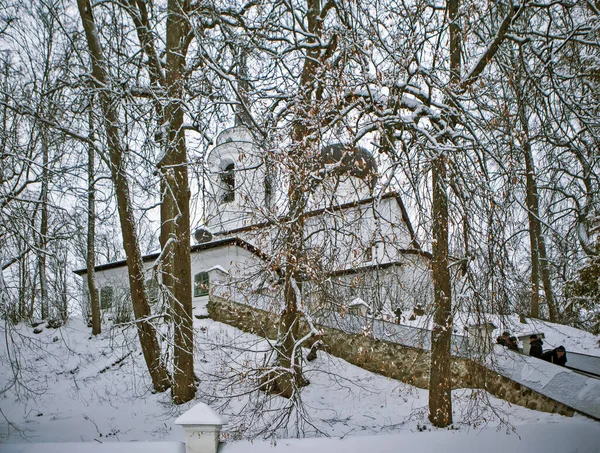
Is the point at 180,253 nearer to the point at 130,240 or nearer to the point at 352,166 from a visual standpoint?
the point at 130,240

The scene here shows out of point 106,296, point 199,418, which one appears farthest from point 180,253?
point 106,296

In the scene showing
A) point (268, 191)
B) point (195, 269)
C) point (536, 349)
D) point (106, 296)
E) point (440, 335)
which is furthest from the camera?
point (106, 296)

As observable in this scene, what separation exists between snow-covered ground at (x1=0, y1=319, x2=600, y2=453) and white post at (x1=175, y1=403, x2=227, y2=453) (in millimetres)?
338

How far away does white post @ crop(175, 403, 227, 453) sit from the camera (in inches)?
190

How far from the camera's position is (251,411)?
5.94m

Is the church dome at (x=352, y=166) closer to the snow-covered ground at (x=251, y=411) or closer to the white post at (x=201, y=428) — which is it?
the snow-covered ground at (x=251, y=411)

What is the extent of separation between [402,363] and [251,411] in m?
5.49

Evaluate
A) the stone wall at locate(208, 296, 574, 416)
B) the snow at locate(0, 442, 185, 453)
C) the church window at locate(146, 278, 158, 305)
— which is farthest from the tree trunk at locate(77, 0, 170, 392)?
the snow at locate(0, 442, 185, 453)

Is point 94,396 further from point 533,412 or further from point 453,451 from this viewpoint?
point 533,412

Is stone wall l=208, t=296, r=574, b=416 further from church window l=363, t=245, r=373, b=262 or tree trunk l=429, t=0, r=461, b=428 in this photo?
church window l=363, t=245, r=373, b=262

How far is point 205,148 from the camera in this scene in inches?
245

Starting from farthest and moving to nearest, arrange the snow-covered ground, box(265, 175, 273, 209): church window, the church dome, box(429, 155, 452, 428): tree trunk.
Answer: box(265, 175, 273, 209): church window
box(429, 155, 452, 428): tree trunk
the snow-covered ground
the church dome

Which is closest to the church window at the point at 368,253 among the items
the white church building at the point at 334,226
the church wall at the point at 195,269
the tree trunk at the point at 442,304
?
the white church building at the point at 334,226

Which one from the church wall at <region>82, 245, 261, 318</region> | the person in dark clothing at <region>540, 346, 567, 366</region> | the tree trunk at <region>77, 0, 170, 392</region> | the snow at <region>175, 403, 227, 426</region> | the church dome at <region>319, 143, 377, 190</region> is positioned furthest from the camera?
the church wall at <region>82, 245, 261, 318</region>
